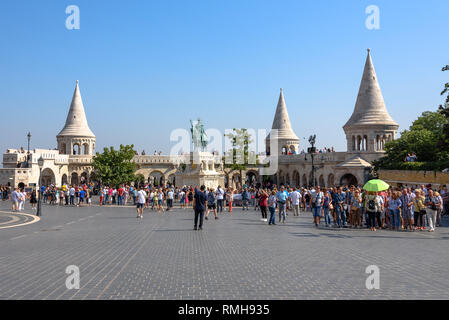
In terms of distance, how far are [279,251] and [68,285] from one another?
5028mm

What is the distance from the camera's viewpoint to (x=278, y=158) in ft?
189

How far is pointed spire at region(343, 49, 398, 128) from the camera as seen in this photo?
4494 centimetres

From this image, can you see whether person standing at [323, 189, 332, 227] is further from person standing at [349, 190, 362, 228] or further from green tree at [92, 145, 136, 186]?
green tree at [92, 145, 136, 186]

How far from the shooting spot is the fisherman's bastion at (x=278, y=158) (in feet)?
135

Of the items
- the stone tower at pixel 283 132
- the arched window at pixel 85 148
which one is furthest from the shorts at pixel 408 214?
the arched window at pixel 85 148

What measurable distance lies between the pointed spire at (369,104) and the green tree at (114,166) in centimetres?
2319

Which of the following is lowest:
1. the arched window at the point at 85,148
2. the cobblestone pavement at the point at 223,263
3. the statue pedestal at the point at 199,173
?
the cobblestone pavement at the point at 223,263

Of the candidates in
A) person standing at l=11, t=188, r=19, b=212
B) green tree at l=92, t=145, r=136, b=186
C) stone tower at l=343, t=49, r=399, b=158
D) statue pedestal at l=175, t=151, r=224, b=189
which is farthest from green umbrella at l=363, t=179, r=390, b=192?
green tree at l=92, t=145, r=136, b=186

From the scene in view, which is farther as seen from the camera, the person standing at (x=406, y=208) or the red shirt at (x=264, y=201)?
the red shirt at (x=264, y=201)

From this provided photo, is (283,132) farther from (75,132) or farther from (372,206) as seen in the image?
(372,206)

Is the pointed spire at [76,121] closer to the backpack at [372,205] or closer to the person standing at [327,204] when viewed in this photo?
the person standing at [327,204]

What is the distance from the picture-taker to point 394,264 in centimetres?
887

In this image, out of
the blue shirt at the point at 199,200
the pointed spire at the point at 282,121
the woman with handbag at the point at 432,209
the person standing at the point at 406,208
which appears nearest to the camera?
the blue shirt at the point at 199,200
